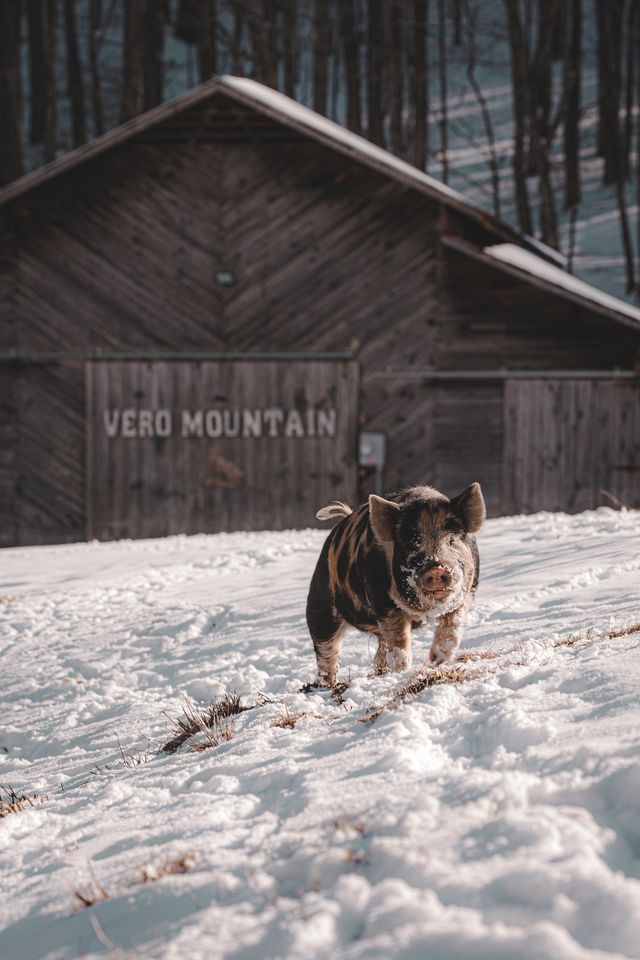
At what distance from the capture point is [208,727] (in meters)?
4.21

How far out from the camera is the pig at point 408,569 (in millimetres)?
4113

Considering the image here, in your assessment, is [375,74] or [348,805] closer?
[348,805]

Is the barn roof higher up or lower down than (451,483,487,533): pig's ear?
higher up

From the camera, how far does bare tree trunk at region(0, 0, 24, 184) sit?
2262 centimetres

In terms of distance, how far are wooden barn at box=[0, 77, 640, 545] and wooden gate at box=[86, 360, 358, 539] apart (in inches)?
1.2

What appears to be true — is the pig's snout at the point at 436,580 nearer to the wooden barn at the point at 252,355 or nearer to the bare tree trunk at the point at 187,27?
the wooden barn at the point at 252,355

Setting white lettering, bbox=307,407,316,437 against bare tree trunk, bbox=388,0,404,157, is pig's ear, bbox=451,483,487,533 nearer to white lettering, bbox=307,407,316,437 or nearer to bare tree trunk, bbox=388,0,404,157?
white lettering, bbox=307,407,316,437

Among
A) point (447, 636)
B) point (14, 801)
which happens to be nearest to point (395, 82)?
point (447, 636)

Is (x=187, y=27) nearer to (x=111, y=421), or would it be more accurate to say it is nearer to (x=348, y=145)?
(x=348, y=145)

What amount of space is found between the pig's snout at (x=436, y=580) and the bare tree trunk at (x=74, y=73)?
34.9m

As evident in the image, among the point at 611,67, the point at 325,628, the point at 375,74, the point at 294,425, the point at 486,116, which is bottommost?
the point at 325,628

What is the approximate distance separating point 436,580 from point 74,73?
35.9 m

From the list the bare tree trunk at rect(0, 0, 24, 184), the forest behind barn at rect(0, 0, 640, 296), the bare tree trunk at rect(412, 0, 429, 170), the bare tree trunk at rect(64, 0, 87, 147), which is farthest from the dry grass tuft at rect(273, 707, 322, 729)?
the bare tree trunk at rect(64, 0, 87, 147)

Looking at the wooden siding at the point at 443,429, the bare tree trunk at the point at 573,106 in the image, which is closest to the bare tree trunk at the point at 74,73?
the bare tree trunk at the point at 573,106
